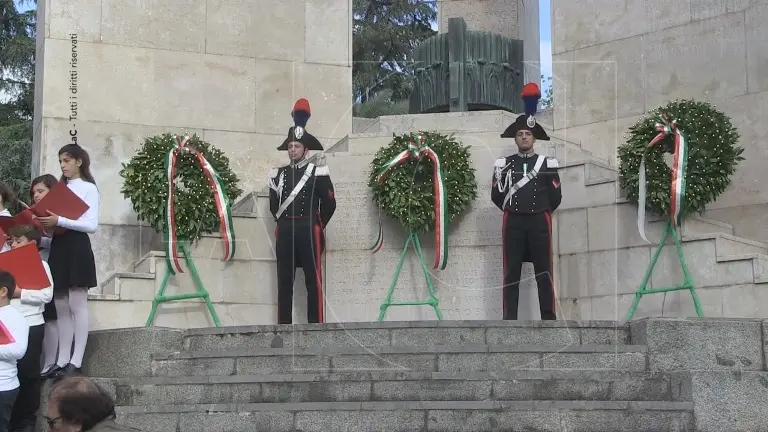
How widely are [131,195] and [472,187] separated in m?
3.00

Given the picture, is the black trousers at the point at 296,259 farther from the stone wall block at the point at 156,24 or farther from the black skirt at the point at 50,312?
the stone wall block at the point at 156,24

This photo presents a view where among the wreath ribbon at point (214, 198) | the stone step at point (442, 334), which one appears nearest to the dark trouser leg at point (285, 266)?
the wreath ribbon at point (214, 198)

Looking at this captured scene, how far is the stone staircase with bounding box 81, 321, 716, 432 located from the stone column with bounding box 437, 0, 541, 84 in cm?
572

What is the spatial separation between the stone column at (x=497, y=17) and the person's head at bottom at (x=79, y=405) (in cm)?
1006

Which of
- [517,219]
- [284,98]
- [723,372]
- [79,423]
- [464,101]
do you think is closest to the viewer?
[79,423]

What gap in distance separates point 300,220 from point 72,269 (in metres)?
2.64

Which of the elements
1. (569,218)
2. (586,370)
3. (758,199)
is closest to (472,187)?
(569,218)

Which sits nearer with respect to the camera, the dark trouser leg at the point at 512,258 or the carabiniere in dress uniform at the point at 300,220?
the dark trouser leg at the point at 512,258

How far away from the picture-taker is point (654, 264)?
37.3 feet

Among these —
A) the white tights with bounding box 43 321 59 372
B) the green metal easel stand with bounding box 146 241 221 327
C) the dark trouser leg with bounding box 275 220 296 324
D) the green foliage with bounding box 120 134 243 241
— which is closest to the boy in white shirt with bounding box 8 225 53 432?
the white tights with bounding box 43 321 59 372

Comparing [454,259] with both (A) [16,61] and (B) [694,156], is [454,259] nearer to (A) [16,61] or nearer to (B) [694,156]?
(B) [694,156]

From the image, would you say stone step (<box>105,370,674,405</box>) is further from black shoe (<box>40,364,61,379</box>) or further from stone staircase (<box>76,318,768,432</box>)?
black shoe (<box>40,364,61,379</box>)

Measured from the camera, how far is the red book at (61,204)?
9070 millimetres

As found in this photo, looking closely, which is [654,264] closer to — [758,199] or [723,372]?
[758,199]
